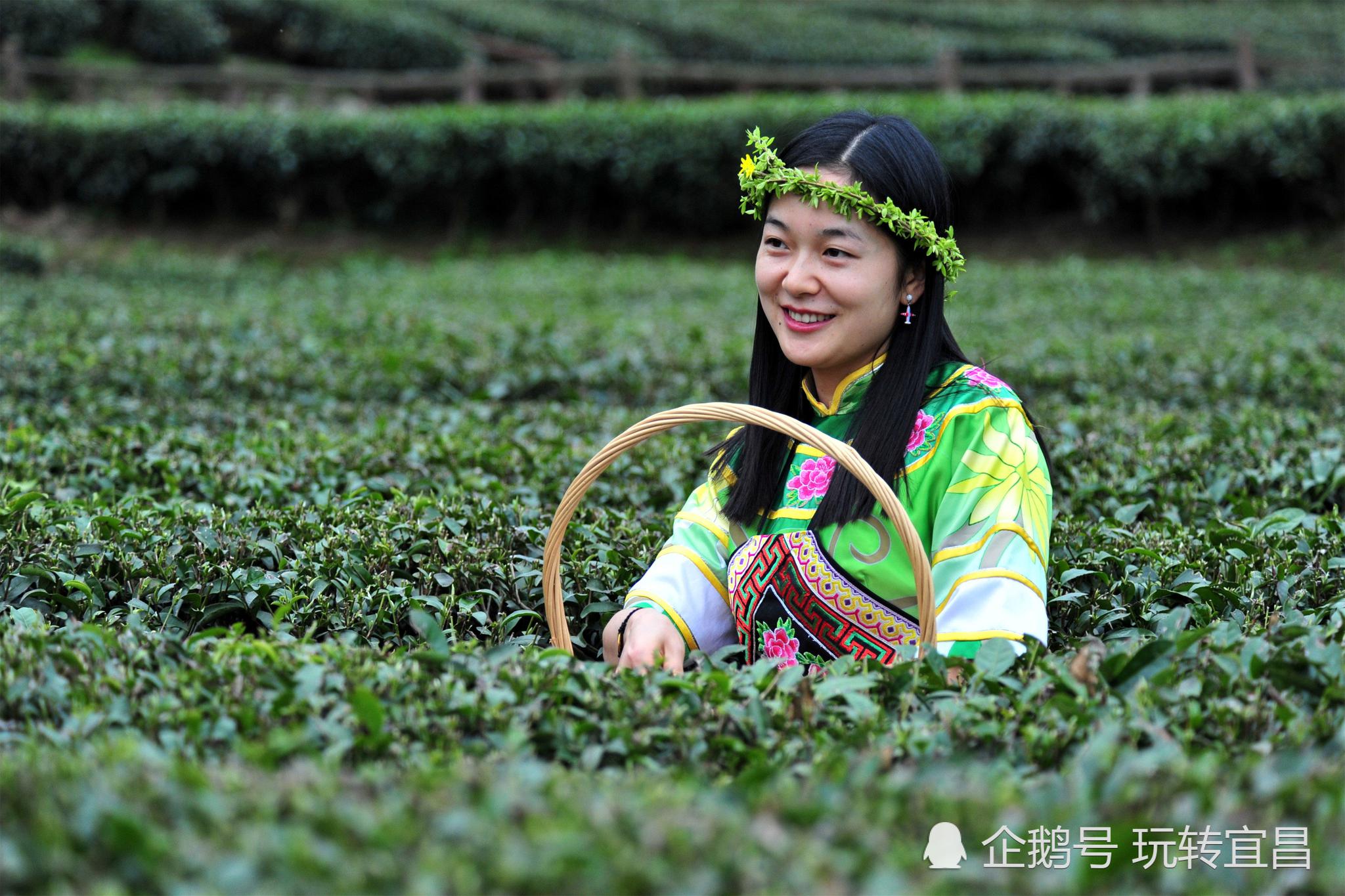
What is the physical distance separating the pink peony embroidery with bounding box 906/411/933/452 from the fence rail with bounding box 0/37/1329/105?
12.6 metres

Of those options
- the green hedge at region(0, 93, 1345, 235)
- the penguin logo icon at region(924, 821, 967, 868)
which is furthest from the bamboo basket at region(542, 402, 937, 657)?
the green hedge at region(0, 93, 1345, 235)

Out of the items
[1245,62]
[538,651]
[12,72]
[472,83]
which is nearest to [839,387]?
[538,651]

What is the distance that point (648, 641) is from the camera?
240 cm

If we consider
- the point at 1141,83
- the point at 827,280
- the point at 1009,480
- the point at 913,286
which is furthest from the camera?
the point at 1141,83

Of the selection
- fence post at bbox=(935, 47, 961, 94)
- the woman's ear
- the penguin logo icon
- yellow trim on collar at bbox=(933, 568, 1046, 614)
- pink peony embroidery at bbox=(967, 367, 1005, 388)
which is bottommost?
the penguin logo icon

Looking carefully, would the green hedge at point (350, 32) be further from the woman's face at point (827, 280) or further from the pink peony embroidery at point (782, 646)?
the pink peony embroidery at point (782, 646)

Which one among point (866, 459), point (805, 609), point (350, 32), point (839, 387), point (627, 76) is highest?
point (350, 32)

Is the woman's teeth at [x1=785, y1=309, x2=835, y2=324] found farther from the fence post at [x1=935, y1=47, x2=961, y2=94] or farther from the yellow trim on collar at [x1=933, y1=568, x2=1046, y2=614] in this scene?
the fence post at [x1=935, y1=47, x2=961, y2=94]

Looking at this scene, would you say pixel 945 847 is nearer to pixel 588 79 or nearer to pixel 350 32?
pixel 588 79

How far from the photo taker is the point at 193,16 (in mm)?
18188

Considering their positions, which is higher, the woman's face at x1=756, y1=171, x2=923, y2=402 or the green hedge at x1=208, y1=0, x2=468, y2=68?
the green hedge at x1=208, y1=0, x2=468, y2=68

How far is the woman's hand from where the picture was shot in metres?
2.38

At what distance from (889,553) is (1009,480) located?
0.27m

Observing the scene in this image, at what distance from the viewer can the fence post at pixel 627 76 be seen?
14.9 meters
